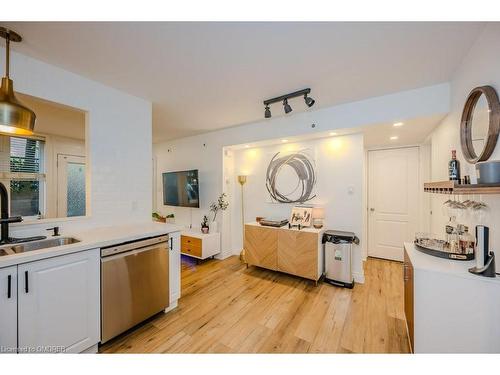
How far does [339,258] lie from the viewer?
9.14 ft

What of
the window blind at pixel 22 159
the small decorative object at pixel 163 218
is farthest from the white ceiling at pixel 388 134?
the window blind at pixel 22 159

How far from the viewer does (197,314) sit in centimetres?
217

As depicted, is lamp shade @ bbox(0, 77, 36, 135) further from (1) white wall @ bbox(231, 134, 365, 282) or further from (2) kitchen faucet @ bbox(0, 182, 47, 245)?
(1) white wall @ bbox(231, 134, 365, 282)

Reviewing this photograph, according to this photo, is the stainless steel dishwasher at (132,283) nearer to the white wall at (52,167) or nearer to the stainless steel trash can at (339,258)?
the stainless steel trash can at (339,258)

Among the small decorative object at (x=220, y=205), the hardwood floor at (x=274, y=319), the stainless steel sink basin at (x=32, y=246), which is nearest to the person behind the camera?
the stainless steel sink basin at (x=32, y=246)

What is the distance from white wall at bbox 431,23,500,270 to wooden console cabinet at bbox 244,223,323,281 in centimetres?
155

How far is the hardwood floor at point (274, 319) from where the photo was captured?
1.73 meters

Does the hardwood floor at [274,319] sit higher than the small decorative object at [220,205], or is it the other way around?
the small decorative object at [220,205]

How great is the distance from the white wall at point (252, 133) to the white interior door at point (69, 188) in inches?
60.2

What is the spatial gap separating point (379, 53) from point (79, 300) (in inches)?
121

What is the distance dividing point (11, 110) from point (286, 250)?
120 inches

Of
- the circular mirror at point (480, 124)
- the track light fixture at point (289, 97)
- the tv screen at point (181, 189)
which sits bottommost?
the tv screen at point (181, 189)

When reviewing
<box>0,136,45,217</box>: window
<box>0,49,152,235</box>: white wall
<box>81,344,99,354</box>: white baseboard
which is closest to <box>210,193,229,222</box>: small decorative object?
<box>0,49,152,235</box>: white wall

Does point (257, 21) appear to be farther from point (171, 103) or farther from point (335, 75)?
point (171, 103)
